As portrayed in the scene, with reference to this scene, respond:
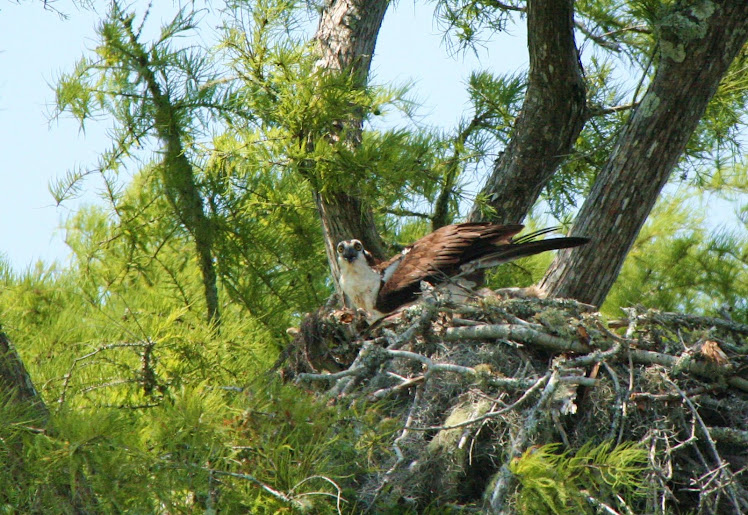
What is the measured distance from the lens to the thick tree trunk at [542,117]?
15.3 feet

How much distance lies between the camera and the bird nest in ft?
10.7

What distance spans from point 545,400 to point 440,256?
164 centimetres

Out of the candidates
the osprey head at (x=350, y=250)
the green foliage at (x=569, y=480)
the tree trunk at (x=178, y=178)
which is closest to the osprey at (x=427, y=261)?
the osprey head at (x=350, y=250)

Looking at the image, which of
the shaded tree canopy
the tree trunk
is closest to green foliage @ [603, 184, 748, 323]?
the shaded tree canopy

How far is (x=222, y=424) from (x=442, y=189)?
242cm

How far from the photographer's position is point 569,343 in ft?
12.4

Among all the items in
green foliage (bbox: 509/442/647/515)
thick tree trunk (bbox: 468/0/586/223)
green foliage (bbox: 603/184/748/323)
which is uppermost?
thick tree trunk (bbox: 468/0/586/223)

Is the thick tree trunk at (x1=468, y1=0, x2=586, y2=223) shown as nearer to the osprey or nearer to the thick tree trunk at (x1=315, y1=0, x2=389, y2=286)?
the osprey

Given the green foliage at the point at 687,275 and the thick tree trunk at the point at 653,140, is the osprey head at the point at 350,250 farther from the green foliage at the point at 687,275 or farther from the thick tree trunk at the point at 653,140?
the green foliage at the point at 687,275

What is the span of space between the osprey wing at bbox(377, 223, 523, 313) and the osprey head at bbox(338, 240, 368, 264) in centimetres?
24

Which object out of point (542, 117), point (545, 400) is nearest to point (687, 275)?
point (542, 117)

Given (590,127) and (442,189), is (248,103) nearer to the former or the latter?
(442,189)

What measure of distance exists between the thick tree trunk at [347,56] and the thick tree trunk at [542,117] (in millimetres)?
751

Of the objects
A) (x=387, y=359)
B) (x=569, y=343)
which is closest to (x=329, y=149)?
(x=387, y=359)
